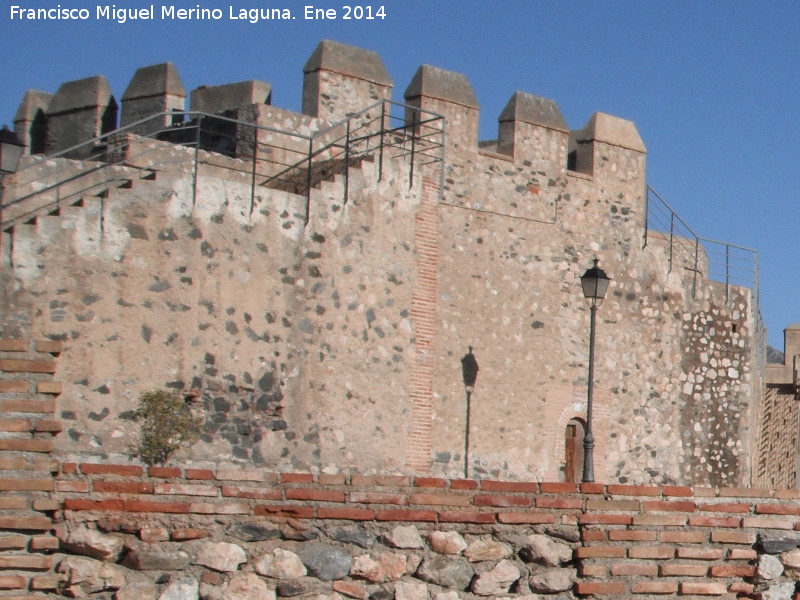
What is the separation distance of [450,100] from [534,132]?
5.72 feet

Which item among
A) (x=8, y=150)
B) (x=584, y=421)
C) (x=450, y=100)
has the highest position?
(x=450, y=100)

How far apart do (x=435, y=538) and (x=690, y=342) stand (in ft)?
53.2

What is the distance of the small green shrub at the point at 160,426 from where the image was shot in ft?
53.4

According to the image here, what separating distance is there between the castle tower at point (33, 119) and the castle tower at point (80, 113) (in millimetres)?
684

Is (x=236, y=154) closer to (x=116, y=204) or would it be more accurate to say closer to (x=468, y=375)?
(x=116, y=204)

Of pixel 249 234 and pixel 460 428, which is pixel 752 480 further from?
pixel 249 234

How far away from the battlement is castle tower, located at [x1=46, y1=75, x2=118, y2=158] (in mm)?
15

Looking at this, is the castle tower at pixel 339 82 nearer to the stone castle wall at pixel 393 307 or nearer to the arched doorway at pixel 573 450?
the stone castle wall at pixel 393 307

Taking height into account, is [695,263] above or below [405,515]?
above

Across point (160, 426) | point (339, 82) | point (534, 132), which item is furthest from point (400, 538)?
point (534, 132)

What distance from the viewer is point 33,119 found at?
73.9ft

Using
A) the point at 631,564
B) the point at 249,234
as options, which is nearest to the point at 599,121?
the point at 249,234

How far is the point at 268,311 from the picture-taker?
17828 millimetres

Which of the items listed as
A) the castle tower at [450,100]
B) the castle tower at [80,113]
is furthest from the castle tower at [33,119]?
the castle tower at [450,100]
